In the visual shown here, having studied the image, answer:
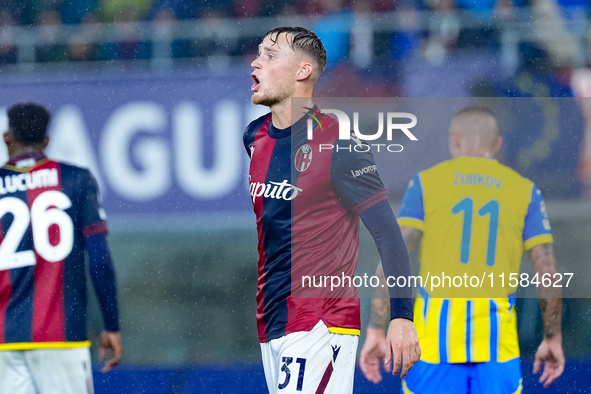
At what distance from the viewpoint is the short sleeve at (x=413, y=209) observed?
129 inches

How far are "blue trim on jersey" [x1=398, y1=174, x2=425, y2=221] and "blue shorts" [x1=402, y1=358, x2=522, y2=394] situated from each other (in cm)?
60

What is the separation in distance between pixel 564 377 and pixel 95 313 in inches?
116

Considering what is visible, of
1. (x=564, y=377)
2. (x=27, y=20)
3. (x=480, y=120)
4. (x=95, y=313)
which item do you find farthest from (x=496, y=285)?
(x=27, y=20)

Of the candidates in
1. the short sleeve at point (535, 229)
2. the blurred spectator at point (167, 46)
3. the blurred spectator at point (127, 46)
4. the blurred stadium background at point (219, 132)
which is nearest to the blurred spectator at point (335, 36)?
the blurred stadium background at point (219, 132)

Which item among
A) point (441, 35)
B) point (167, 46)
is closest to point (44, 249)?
point (167, 46)

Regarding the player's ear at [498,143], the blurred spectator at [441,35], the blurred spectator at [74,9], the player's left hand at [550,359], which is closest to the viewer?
the player's left hand at [550,359]

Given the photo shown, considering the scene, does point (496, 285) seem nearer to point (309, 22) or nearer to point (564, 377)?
point (564, 377)

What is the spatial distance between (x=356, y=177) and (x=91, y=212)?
120 cm

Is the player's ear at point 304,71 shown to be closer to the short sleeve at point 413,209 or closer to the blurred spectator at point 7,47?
the short sleeve at point 413,209

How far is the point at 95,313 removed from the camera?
5270mm

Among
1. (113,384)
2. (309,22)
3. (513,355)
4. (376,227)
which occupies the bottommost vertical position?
(113,384)

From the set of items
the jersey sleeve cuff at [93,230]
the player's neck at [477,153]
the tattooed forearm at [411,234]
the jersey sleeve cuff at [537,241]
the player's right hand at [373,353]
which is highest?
the player's neck at [477,153]

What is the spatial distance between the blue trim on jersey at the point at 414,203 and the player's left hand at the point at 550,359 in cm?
72

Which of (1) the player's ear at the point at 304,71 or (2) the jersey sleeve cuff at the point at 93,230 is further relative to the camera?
(2) the jersey sleeve cuff at the point at 93,230
